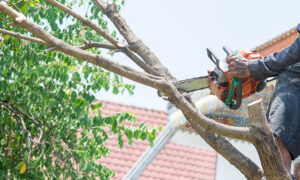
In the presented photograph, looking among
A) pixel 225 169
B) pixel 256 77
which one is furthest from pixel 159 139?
pixel 256 77

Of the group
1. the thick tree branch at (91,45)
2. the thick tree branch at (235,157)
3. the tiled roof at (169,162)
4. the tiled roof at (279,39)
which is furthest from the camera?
the tiled roof at (169,162)

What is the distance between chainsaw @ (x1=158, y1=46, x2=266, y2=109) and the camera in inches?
131

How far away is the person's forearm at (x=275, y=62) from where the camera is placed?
9.75ft

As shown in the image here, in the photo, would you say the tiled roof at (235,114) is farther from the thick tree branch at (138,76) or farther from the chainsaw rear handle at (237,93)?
the thick tree branch at (138,76)

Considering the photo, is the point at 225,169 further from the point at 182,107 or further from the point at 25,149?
the point at 182,107

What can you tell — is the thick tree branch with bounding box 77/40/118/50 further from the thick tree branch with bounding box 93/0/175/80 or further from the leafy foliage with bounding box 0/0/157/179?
the leafy foliage with bounding box 0/0/157/179

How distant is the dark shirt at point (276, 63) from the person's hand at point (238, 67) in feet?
0.11

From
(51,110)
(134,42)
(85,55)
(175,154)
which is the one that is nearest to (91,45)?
(134,42)

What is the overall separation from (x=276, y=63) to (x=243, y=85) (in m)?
0.35

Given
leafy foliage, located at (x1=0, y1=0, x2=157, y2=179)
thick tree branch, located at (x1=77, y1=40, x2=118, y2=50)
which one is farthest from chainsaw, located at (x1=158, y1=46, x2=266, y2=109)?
leafy foliage, located at (x1=0, y1=0, x2=157, y2=179)

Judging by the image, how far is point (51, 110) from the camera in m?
6.31

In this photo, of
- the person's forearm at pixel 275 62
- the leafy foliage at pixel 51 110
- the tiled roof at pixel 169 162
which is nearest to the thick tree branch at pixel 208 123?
the person's forearm at pixel 275 62

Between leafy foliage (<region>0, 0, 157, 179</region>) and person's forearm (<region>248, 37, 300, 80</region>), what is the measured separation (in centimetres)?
277

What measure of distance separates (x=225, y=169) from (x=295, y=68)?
3.76m
